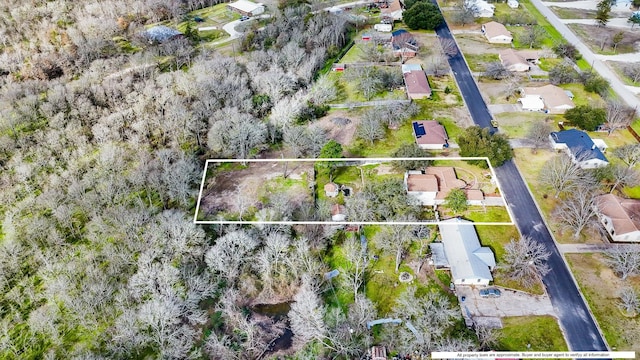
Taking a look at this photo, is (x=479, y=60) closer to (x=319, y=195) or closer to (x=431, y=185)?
(x=431, y=185)

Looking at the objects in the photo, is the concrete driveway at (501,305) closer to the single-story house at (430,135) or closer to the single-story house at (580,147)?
the single-story house at (580,147)

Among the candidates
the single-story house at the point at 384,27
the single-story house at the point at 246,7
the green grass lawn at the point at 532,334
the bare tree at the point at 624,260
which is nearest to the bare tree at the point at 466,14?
the single-story house at the point at 384,27

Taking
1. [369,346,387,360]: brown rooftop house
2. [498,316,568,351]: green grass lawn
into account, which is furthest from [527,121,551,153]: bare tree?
[369,346,387,360]: brown rooftop house

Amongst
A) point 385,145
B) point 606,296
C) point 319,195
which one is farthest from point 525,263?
point 385,145

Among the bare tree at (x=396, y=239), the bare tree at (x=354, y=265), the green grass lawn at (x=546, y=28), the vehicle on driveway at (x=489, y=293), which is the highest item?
the green grass lawn at (x=546, y=28)

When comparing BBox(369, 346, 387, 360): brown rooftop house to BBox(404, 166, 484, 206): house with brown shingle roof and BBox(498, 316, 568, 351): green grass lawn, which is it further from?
BBox(404, 166, 484, 206): house with brown shingle roof

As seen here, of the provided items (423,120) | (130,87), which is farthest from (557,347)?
(130,87)
